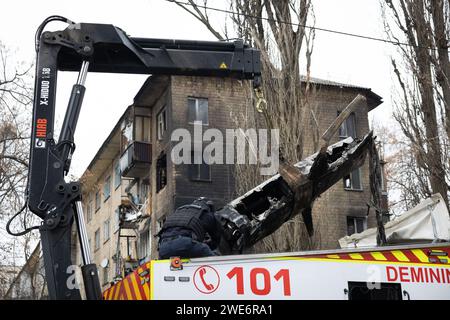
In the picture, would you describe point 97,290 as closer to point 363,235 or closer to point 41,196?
point 41,196

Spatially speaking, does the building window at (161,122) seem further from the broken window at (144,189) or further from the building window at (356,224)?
the building window at (356,224)

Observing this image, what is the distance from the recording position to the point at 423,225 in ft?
24.7

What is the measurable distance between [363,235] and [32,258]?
22.1m

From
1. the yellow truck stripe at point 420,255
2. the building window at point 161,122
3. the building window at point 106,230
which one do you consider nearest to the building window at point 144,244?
the building window at point 161,122

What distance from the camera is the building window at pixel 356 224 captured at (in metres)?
27.2

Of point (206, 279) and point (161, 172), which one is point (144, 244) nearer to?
point (161, 172)

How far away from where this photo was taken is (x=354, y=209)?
27.4 meters

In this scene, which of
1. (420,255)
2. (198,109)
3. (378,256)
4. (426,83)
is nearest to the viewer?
(378,256)

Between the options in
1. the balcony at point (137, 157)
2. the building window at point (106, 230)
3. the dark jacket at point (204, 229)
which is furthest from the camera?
the building window at point (106, 230)

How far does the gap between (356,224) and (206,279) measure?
75.5 ft

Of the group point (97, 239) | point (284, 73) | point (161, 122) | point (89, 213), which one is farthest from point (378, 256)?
point (89, 213)

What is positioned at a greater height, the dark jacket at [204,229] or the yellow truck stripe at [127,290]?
the dark jacket at [204,229]

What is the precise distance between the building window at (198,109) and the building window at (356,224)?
24.9 feet

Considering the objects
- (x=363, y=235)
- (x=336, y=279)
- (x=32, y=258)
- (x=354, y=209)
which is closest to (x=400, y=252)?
(x=336, y=279)
